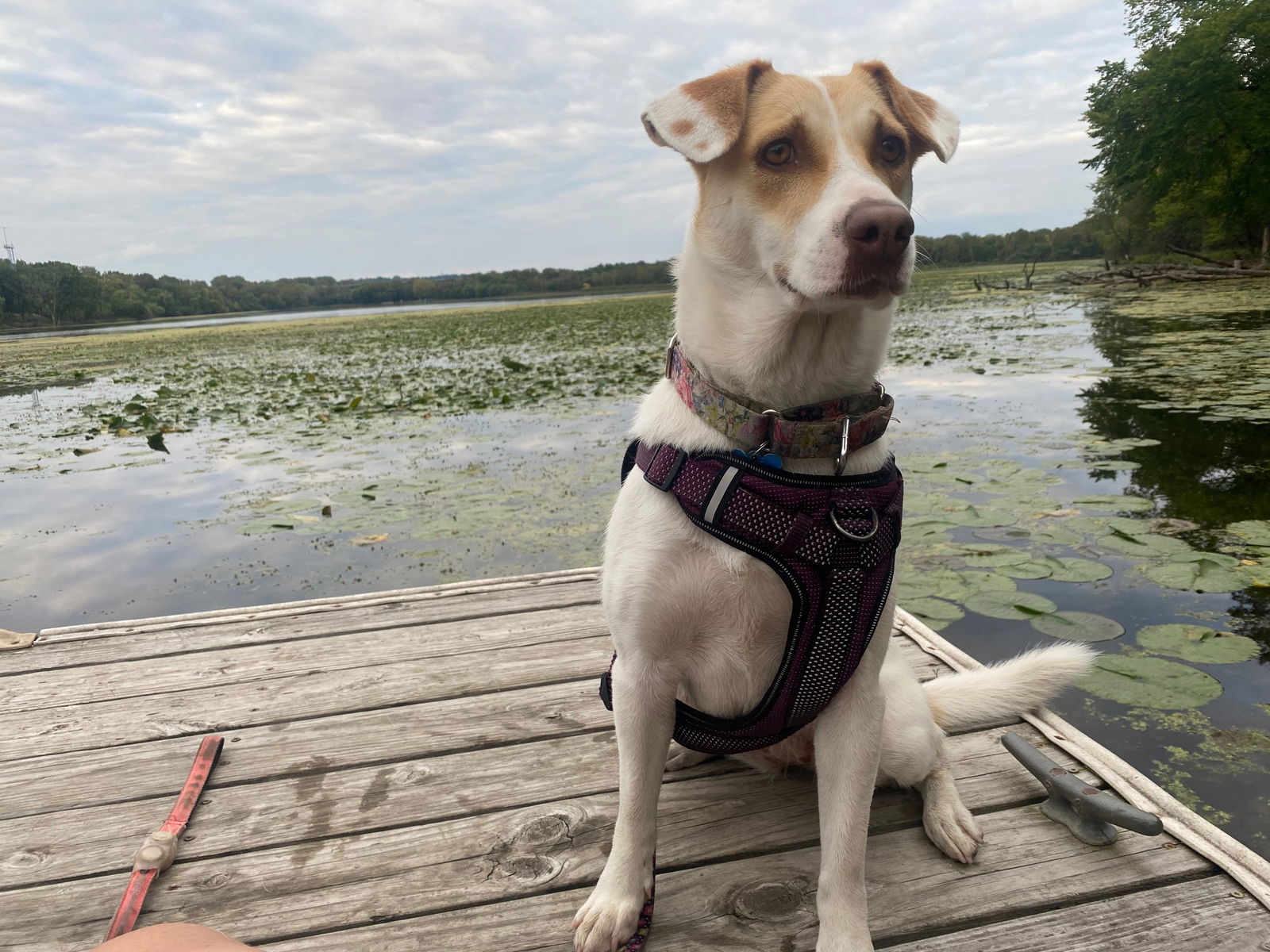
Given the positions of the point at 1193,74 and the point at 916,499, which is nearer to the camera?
the point at 916,499

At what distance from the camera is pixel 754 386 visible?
62.3 inches

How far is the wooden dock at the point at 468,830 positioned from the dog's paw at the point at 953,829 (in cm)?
3

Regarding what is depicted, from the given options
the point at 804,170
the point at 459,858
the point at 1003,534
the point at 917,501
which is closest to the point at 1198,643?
the point at 1003,534

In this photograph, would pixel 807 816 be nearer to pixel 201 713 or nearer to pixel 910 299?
pixel 201 713

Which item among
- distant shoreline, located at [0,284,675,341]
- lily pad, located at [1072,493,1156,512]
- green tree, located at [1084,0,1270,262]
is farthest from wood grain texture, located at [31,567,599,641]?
distant shoreline, located at [0,284,675,341]

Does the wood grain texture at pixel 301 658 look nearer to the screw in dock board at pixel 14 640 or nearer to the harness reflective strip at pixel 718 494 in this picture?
the screw in dock board at pixel 14 640

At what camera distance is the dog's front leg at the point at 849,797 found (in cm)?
150

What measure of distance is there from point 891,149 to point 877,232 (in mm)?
475

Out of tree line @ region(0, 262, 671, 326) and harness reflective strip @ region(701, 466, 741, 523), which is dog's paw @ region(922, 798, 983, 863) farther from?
tree line @ region(0, 262, 671, 326)

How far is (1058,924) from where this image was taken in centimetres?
156

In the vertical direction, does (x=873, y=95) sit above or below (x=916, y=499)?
above

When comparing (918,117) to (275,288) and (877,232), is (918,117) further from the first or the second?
(275,288)

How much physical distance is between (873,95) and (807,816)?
178 cm

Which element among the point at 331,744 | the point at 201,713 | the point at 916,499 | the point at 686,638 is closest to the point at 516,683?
the point at 331,744
